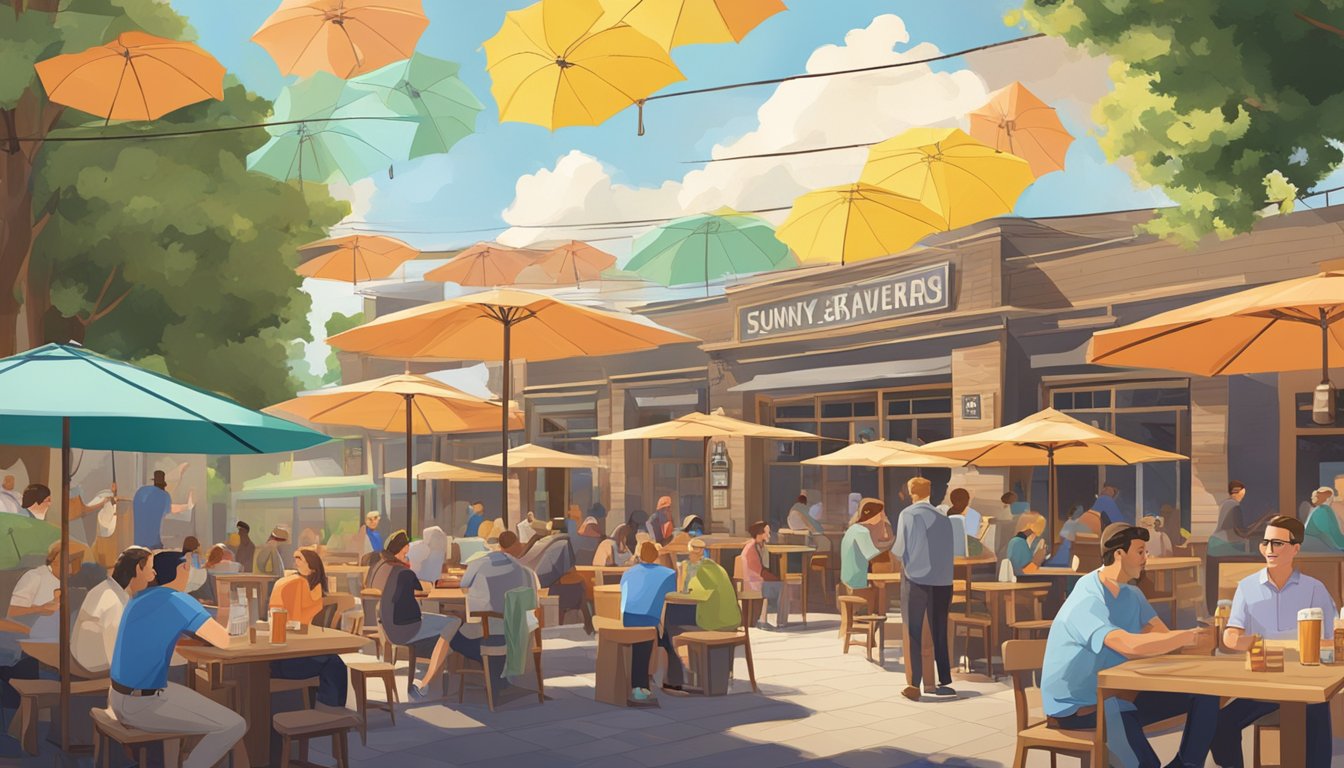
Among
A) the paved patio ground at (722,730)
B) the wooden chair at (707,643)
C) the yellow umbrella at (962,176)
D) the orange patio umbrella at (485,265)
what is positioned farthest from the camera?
the orange patio umbrella at (485,265)

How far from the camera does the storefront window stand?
17.8 metres

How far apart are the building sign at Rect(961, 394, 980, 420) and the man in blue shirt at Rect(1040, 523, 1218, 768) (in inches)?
519

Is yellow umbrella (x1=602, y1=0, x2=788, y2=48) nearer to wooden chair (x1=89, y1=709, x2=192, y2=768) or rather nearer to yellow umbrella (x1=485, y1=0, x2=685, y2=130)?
yellow umbrella (x1=485, y1=0, x2=685, y2=130)

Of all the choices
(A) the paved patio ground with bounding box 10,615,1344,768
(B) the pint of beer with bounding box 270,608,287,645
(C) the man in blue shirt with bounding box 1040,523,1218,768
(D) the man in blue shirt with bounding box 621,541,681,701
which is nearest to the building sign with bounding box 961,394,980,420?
(A) the paved patio ground with bounding box 10,615,1344,768

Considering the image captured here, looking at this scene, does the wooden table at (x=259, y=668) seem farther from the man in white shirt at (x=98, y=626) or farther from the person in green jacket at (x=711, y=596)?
the person in green jacket at (x=711, y=596)

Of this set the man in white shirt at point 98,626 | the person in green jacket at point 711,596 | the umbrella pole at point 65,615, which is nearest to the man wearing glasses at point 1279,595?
the person in green jacket at point 711,596

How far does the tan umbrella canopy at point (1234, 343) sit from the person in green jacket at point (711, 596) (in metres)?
3.64

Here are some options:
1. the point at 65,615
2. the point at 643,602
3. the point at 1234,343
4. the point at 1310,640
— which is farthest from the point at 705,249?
the point at 1310,640

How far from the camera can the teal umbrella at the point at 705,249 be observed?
26500mm

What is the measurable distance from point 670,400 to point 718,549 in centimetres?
950

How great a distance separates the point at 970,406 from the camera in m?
19.6

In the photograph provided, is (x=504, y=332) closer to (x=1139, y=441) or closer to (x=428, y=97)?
(x=1139, y=441)

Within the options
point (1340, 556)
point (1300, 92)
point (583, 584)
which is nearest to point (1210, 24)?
point (1300, 92)

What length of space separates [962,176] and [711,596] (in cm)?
974
